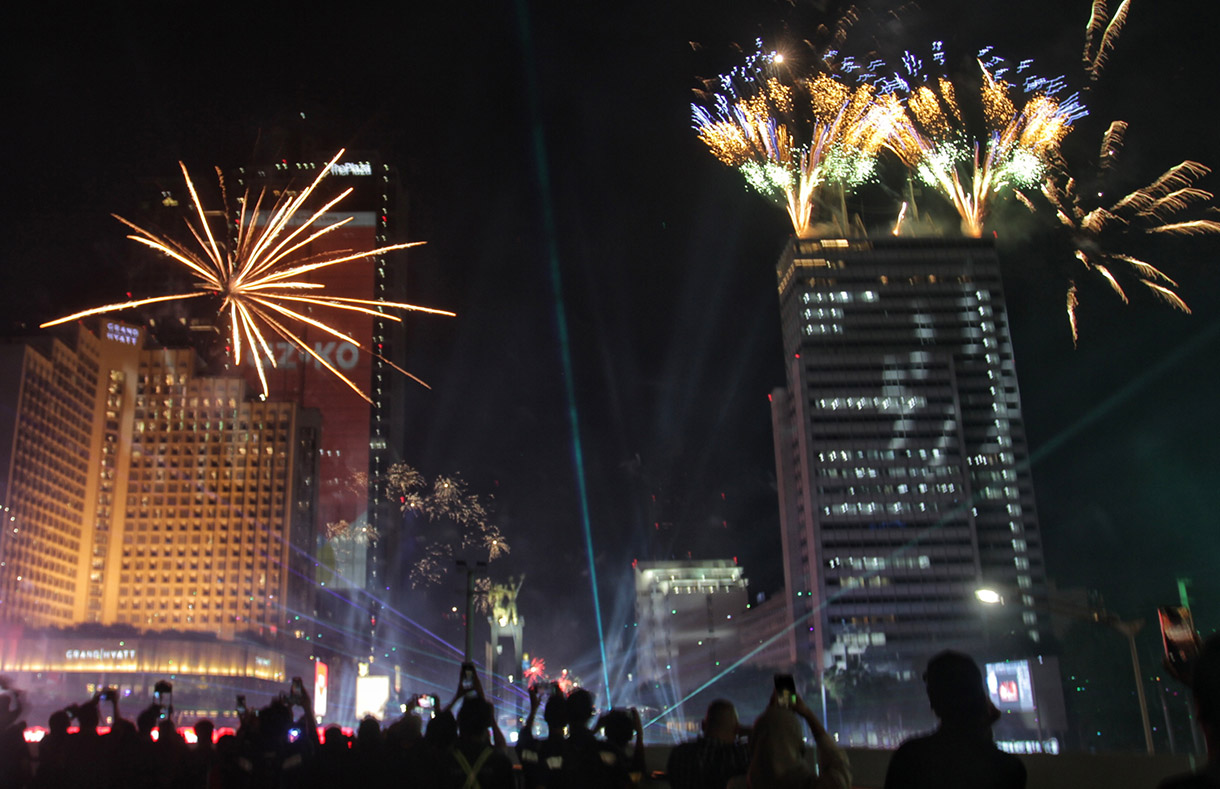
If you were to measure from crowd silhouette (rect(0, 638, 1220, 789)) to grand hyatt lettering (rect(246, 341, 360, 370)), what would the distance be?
5402 inches

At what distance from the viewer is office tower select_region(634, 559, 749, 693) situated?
506 ft

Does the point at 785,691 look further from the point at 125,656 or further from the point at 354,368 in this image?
the point at 354,368

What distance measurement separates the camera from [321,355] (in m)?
144

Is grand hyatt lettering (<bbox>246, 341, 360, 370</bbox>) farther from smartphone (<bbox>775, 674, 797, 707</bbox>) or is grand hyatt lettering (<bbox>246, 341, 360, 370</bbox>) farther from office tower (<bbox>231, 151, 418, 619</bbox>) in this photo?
smartphone (<bbox>775, 674, 797, 707</bbox>)

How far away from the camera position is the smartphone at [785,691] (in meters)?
5.15

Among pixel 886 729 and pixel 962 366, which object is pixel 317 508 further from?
pixel 962 366

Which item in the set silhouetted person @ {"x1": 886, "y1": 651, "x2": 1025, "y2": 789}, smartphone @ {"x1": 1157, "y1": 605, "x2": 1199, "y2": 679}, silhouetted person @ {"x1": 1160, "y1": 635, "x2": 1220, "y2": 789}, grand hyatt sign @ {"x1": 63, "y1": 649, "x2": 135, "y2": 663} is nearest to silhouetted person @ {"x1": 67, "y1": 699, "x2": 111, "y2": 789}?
silhouetted person @ {"x1": 886, "y1": 651, "x2": 1025, "y2": 789}

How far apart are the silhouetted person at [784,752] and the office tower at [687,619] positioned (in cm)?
14623

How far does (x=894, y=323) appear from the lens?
139375mm

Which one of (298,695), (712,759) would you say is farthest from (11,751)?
(712,759)

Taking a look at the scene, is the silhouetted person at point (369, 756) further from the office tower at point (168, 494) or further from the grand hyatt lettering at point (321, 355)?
the grand hyatt lettering at point (321, 355)

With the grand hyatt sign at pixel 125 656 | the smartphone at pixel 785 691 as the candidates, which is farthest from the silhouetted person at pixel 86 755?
the grand hyatt sign at pixel 125 656

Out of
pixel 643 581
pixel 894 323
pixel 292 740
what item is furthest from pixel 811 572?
pixel 292 740

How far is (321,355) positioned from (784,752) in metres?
145
